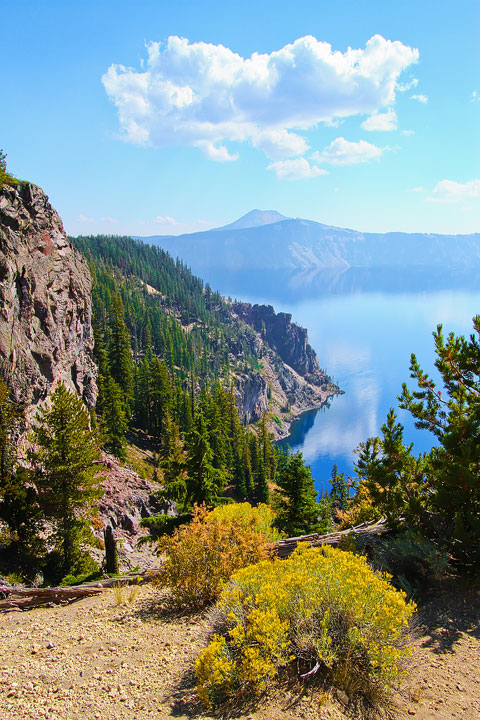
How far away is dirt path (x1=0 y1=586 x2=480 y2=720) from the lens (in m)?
6.06

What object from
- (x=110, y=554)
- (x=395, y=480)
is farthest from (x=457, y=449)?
(x=110, y=554)

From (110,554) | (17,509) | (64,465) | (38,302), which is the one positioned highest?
(38,302)

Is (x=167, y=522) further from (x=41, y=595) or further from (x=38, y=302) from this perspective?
(x=38, y=302)

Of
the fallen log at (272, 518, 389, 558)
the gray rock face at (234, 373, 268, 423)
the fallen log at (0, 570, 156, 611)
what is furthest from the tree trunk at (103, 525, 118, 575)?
the gray rock face at (234, 373, 268, 423)

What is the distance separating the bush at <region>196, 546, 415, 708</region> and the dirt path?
0.42 meters

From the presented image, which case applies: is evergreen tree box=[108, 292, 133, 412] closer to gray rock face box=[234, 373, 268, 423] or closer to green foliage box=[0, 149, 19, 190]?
green foliage box=[0, 149, 19, 190]

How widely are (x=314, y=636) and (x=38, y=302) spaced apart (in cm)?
3666

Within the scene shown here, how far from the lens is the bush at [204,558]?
989 cm

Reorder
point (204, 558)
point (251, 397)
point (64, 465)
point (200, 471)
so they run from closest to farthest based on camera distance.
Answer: point (204, 558) → point (64, 465) → point (200, 471) → point (251, 397)

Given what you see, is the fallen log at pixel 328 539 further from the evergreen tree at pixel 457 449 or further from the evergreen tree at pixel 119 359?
the evergreen tree at pixel 119 359

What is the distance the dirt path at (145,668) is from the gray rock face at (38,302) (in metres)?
23.3

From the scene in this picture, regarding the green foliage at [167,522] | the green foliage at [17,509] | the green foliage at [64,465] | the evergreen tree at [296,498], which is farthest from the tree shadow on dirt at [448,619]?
the evergreen tree at [296,498]

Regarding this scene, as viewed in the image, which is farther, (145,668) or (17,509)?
(17,509)

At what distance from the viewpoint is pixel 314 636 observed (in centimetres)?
680
